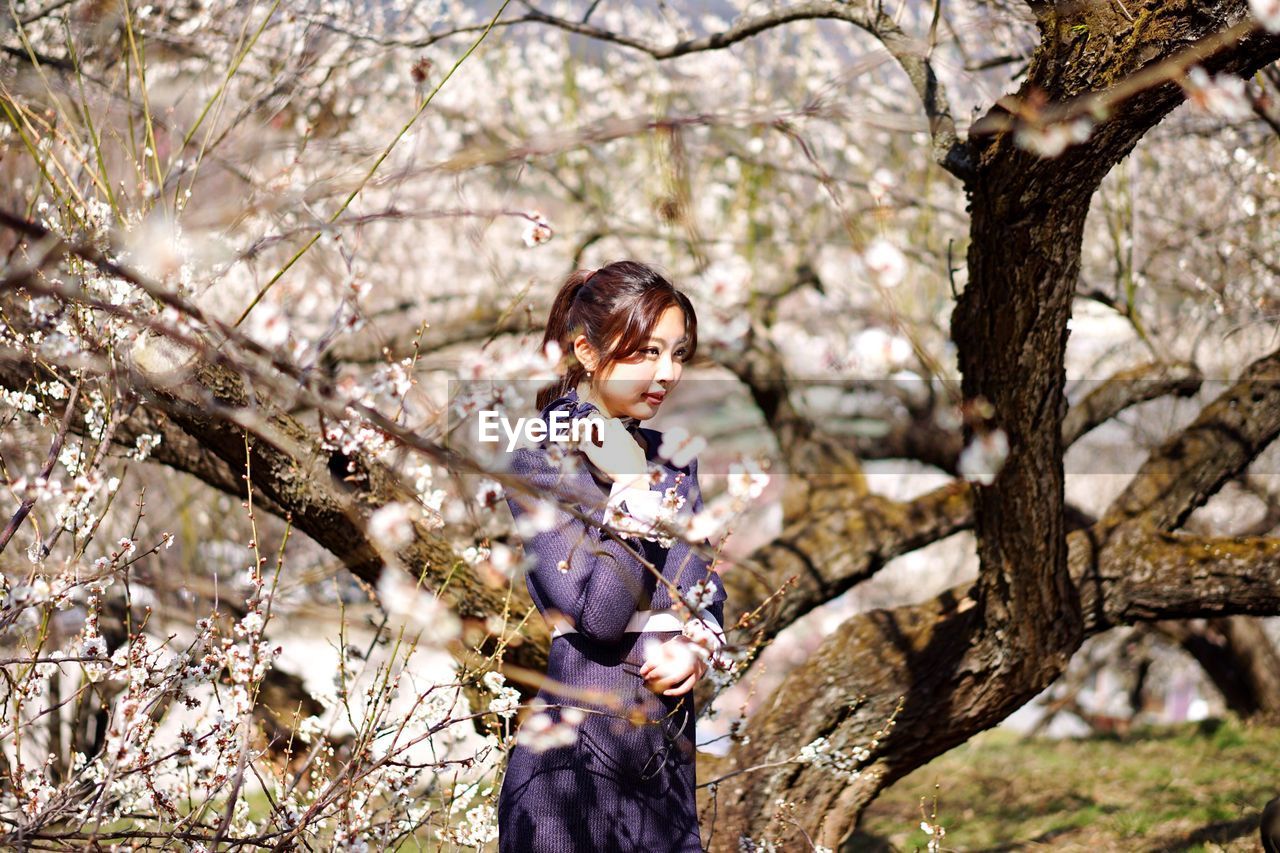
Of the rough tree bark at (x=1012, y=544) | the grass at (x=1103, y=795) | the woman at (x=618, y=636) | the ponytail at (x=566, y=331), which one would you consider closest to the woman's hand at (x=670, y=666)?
the woman at (x=618, y=636)

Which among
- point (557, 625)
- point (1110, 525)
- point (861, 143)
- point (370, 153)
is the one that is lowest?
point (557, 625)

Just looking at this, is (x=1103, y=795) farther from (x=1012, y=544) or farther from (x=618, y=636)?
(x=618, y=636)

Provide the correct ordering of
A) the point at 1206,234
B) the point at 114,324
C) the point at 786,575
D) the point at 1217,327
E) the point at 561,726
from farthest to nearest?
the point at 1217,327
the point at 1206,234
the point at 786,575
the point at 114,324
the point at 561,726

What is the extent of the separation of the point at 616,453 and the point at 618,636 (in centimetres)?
29

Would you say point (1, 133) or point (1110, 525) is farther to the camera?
point (1, 133)

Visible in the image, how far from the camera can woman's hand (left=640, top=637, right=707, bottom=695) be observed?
61.7 inches

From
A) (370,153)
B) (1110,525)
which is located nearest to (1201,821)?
(1110,525)

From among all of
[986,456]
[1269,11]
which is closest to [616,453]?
[986,456]

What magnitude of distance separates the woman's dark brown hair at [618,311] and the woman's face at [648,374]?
0.01 meters

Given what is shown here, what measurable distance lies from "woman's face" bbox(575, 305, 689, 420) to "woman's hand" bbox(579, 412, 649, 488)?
0.04 m

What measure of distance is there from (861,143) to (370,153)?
5678 millimetres

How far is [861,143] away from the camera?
23.0 feet

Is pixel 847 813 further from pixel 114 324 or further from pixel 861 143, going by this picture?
pixel 861 143

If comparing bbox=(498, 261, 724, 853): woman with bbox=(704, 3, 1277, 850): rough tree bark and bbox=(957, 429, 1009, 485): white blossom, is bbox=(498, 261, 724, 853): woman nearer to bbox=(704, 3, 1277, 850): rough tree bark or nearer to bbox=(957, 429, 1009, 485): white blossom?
bbox=(704, 3, 1277, 850): rough tree bark
